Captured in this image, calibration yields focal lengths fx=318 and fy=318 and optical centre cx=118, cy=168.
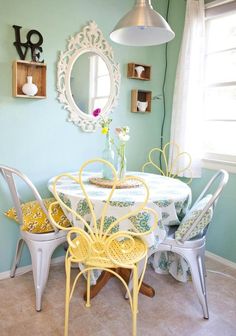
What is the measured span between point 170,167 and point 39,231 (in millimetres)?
1436

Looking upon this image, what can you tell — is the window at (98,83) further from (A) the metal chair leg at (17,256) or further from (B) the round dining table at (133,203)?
(A) the metal chair leg at (17,256)

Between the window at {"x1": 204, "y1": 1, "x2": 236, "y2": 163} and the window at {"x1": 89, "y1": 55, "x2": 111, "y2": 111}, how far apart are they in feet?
3.05

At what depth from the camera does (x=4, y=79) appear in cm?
228

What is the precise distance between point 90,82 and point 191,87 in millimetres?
900

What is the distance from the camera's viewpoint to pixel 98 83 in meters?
2.75

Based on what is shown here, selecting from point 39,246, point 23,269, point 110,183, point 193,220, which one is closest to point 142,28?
point 110,183

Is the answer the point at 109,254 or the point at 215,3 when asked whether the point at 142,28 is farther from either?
the point at 109,254

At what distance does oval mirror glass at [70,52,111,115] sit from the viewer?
262cm

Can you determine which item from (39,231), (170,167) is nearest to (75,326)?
(39,231)

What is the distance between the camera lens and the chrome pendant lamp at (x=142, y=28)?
180cm

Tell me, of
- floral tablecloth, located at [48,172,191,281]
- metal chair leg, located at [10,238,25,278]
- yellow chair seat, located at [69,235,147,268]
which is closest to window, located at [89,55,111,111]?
floral tablecloth, located at [48,172,191,281]

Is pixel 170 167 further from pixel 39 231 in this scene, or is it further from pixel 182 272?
pixel 39 231

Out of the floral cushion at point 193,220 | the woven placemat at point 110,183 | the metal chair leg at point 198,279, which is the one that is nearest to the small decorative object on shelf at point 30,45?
the woven placemat at point 110,183

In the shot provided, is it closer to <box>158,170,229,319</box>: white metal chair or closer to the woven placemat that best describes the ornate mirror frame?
the woven placemat
